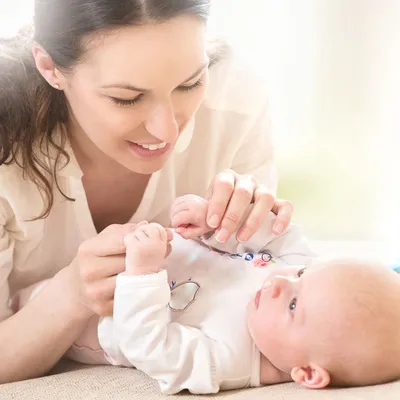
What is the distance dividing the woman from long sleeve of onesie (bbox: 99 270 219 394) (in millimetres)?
72

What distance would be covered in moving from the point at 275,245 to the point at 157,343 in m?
0.44

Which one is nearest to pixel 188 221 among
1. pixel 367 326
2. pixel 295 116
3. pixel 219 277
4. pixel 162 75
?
pixel 219 277

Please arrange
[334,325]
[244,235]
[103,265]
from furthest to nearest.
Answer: [244,235]
[103,265]
[334,325]

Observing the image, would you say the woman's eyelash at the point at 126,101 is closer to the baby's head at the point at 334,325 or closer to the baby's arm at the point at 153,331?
the baby's arm at the point at 153,331

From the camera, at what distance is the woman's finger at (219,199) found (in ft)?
4.56

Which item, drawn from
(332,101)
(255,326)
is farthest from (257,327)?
(332,101)

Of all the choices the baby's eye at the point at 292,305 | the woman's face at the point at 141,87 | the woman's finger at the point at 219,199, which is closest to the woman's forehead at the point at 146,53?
the woman's face at the point at 141,87

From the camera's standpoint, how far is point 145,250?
1.25 m

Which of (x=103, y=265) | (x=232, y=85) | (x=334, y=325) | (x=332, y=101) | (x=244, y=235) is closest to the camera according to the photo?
(x=334, y=325)

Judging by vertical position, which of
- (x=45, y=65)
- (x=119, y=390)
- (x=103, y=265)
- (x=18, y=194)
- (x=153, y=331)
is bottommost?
(x=119, y=390)

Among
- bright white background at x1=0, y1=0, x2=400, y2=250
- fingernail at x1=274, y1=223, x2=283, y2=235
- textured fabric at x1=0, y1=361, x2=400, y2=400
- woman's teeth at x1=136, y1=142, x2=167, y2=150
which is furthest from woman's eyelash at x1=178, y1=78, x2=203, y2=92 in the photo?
bright white background at x1=0, y1=0, x2=400, y2=250

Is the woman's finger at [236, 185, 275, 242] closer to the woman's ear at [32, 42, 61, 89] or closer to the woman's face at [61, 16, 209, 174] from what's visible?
the woman's face at [61, 16, 209, 174]

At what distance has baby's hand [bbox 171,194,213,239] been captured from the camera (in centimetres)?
141

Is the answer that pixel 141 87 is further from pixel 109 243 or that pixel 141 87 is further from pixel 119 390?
pixel 119 390
